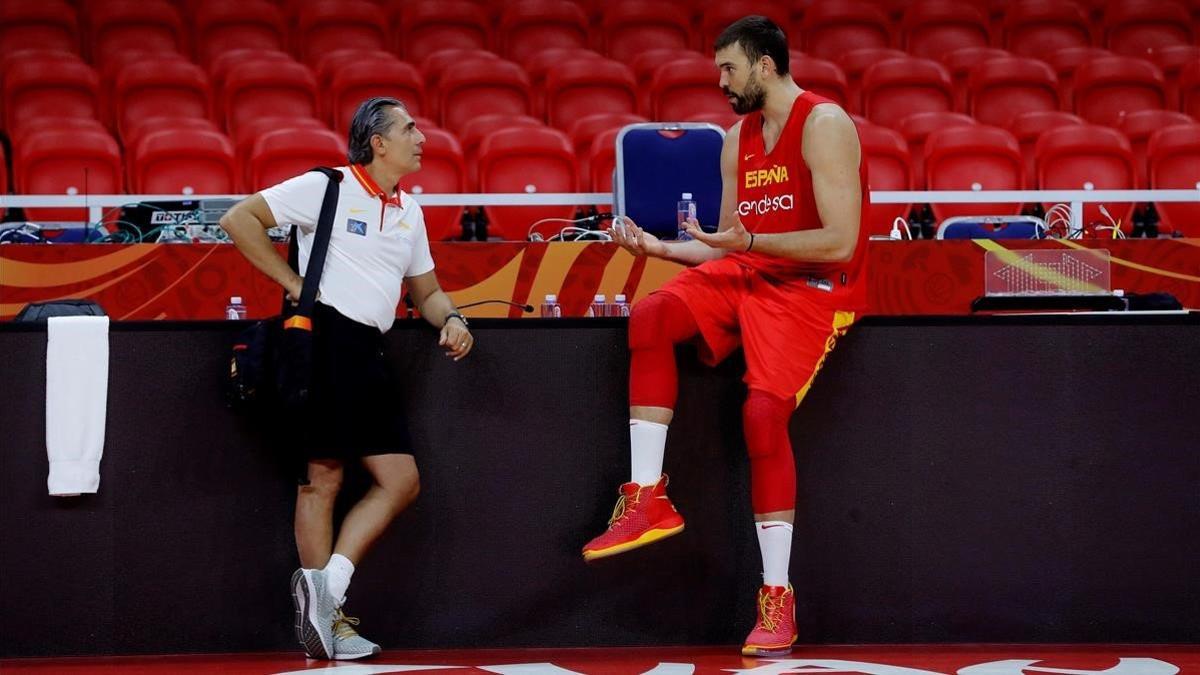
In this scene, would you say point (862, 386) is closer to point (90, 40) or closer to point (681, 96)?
point (681, 96)

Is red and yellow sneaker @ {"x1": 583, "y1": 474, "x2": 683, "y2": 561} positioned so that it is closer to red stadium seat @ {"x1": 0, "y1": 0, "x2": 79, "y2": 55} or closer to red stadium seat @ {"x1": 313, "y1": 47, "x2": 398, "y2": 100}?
red stadium seat @ {"x1": 313, "y1": 47, "x2": 398, "y2": 100}

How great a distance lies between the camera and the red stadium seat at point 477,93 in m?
8.01

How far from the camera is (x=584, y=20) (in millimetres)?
9102

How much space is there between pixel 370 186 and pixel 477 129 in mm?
3886

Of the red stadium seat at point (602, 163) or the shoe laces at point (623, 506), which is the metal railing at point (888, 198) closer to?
the red stadium seat at point (602, 163)

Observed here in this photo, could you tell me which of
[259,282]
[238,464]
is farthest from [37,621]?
[259,282]

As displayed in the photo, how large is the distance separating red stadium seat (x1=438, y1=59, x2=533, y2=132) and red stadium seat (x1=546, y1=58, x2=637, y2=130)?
16 centimetres

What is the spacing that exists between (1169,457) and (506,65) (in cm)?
514

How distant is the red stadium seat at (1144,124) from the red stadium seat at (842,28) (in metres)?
1.83

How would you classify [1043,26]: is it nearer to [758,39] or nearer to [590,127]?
[590,127]

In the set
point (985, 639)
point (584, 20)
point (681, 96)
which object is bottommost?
point (985, 639)

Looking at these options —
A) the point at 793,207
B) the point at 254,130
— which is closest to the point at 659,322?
the point at 793,207

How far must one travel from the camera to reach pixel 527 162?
7082 mm

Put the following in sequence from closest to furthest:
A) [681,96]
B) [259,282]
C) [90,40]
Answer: [259,282], [681,96], [90,40]
